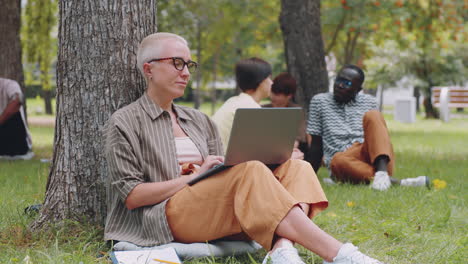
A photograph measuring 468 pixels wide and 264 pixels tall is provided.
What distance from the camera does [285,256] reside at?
10.8 feet

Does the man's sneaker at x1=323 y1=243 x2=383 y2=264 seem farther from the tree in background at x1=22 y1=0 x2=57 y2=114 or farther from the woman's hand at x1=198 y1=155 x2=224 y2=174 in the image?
the tree in background at x1=22 y1=0 x2=57 y2=114

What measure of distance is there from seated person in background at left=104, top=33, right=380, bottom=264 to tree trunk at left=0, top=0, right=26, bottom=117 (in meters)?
7.72

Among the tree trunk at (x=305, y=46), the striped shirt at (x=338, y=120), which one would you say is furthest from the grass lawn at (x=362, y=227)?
Answer: the tree trunk at (x=305, y=46)

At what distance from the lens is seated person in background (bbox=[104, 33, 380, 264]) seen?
335 centimetres

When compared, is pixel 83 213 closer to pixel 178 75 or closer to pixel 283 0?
pixel 178 75

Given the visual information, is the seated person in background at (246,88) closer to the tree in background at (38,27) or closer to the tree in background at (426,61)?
the tree in background at (38,27)

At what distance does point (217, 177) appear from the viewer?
3.54 m

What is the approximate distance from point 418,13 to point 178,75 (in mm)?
8514

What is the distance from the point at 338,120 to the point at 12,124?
4688mm

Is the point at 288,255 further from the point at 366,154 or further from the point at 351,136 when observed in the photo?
the point at 351,136

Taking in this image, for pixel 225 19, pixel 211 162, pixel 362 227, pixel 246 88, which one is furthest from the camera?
pixel 225 19

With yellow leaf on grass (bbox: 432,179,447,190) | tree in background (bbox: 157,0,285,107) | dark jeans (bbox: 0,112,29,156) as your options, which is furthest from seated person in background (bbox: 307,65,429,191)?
tree in background (bbox: 157,0,285,107)

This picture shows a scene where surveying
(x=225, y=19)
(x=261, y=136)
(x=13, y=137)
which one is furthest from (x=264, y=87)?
(x=225, y=19)

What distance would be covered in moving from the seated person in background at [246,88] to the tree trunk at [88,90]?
1.70 m
